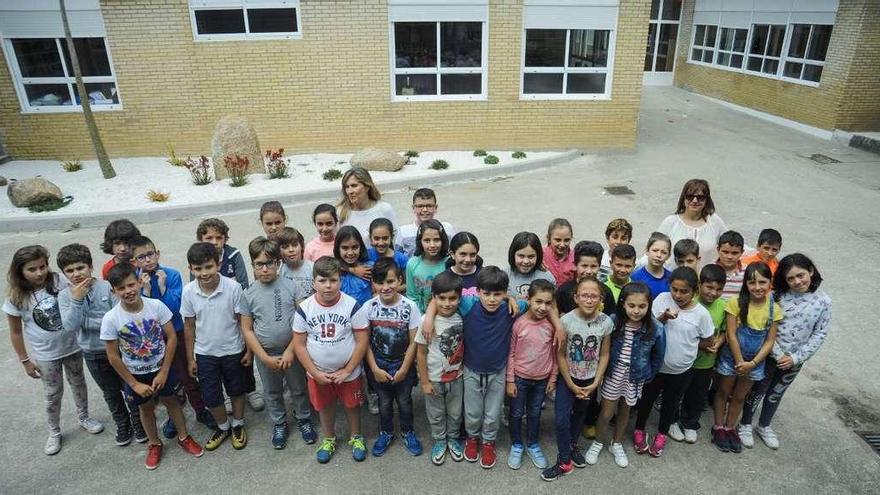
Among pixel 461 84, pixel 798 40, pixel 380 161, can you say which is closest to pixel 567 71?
pixel 461 84

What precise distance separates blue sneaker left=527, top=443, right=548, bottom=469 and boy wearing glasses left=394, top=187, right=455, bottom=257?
68.3 inches

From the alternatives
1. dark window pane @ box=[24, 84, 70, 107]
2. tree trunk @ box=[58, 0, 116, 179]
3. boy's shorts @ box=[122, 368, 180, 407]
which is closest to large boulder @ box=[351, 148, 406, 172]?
tree trunk @ box=[58, 0, 116, 179]

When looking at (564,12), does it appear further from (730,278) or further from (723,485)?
(723,485)

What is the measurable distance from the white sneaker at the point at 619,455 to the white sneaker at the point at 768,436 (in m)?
1.05

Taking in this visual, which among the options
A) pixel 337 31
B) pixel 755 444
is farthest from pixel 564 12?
pixel 755 444

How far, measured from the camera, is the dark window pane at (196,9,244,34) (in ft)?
36.4

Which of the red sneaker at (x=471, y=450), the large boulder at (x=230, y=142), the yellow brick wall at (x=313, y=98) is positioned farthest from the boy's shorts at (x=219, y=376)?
the yellow brick wall at (x=313, y=98)

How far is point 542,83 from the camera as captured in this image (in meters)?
12.2

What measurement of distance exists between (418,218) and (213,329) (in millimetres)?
1833

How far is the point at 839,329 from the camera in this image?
521 centimetres

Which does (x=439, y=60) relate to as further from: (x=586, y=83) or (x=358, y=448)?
(x=358, y=448)

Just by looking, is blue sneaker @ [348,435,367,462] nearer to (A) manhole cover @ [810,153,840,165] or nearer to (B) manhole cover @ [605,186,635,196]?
(B) manhole cover @ [605,186,635,196]

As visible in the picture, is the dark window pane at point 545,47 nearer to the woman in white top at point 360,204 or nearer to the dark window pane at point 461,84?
the dark window pane at point 461,84

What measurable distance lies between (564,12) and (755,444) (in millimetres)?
10151
